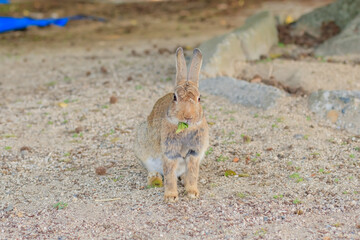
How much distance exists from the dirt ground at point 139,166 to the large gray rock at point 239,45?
732 mm

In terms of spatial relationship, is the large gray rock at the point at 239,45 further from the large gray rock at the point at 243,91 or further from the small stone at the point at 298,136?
the small stone at the point at 298,136

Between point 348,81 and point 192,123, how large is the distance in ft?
15.0

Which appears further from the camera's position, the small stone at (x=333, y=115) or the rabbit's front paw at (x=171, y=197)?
the small stone at (x=333, y=115)

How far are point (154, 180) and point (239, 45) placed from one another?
493 centimetres

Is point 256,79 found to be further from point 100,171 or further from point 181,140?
point 181,140

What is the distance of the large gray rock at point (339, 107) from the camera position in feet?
23.0

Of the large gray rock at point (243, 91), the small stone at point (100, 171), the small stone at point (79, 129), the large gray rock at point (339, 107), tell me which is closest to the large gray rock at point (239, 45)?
the large gray rock at point (243, 91)

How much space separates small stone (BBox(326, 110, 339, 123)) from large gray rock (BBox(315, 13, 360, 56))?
3.21m

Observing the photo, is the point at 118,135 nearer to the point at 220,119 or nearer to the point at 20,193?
the point at 220,119

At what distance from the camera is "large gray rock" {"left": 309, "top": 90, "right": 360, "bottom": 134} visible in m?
7.01

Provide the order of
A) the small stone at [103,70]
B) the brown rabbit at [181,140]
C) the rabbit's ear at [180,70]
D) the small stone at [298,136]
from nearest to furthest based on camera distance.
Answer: the brown rabbit at [181,140] → the rabbit's ear at [180,70] → the small stone at [298,136] → the small stone at [103,70]

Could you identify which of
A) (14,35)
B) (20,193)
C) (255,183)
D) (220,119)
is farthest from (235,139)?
(14,35)

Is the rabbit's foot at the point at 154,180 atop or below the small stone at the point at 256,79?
below

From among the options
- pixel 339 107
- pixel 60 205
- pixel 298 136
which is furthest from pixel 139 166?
pixel 339 107
